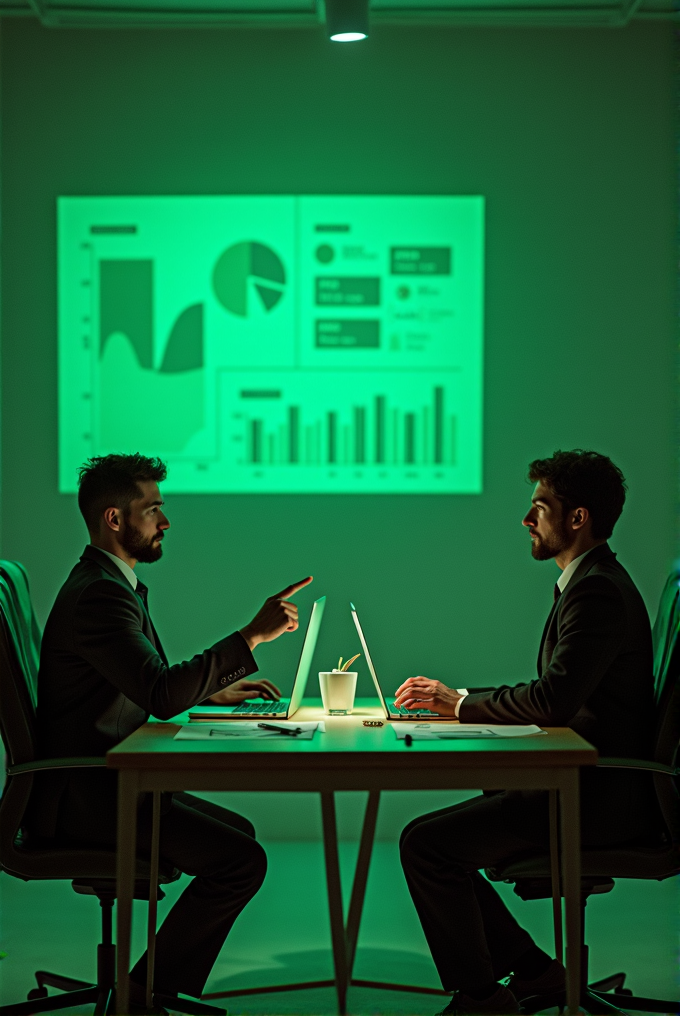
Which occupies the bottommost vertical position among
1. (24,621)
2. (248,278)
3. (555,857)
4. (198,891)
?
(198,891)

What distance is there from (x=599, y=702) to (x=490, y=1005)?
0.70 meters

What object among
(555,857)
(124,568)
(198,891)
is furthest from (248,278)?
(555,857)

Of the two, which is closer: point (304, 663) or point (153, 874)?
point (153, 874)

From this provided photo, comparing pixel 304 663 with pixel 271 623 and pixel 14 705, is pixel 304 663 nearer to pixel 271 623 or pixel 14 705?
pixel 271 623

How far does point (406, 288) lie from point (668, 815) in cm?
256

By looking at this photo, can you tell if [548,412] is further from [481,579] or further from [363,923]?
[363,923]

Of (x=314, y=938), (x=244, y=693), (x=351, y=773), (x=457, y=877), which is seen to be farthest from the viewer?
(x=314, y=938)

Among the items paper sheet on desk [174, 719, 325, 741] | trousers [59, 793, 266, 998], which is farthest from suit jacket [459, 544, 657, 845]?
trousers [59, 793, 266, 998]

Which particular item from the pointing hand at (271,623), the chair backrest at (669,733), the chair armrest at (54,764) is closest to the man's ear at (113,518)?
the pointing hand at (271,623)

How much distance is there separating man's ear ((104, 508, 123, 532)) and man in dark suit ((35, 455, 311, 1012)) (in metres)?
0.18

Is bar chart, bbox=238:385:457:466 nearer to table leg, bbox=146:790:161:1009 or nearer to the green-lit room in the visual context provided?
the green-lit room

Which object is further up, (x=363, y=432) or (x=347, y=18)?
(x=347, y=18)

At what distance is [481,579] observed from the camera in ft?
14.1

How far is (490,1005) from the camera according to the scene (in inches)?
89.3
